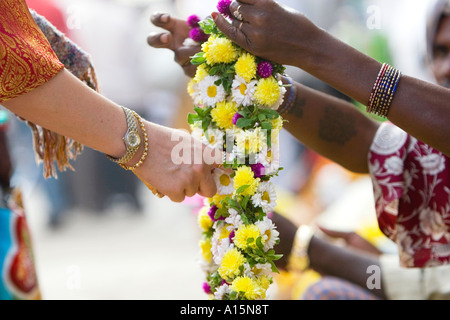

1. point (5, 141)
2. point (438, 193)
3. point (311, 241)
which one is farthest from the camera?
point (5, 141)

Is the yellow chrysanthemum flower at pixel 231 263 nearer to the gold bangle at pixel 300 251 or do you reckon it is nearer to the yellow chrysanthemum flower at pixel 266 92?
the yellow chrysanthemum flower at pixel 266 92

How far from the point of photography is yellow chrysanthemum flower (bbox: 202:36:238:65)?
1.73m

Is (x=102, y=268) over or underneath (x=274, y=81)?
over

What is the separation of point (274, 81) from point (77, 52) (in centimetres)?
74

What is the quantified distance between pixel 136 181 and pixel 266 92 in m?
5.66

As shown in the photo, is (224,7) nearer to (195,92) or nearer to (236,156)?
(195,92)

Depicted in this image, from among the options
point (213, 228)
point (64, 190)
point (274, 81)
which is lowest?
point (213, 228)

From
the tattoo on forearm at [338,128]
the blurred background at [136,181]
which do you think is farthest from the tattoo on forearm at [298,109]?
the blurred background at [136,181]

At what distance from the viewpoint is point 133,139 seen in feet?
5.64

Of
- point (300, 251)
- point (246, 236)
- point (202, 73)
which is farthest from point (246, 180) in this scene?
point (300, 251)

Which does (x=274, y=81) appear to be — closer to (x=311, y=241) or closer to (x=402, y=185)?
(x=402, y=185)

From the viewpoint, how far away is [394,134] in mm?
2244
